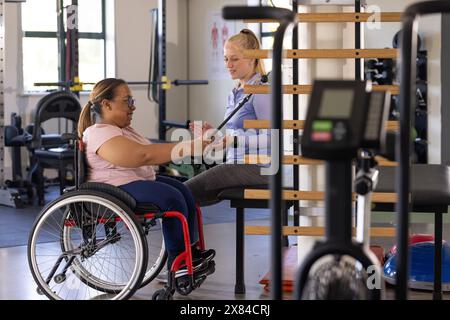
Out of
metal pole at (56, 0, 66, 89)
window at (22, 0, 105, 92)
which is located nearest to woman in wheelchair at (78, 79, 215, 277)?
metal pole at (56, 0, 66, 89)

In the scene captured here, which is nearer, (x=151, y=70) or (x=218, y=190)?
(x=218, y=190)

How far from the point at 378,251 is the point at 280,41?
2661mm

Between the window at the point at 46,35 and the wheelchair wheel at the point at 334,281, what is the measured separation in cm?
771

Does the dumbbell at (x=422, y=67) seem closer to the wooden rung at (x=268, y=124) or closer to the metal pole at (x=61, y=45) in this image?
the metal pole at (x=61, y=45)

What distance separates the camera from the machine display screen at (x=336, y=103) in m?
2.05

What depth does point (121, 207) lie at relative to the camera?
150 inches

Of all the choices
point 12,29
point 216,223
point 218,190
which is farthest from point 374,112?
point 12,29

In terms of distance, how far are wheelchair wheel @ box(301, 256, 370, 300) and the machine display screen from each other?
401 mm

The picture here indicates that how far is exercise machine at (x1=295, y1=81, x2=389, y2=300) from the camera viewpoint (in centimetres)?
203

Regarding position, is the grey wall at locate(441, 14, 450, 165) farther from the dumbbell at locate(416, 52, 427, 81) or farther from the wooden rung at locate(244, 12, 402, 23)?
the wooden rung at locate(244, 12, 402, 23)

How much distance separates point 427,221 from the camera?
6.70 metres

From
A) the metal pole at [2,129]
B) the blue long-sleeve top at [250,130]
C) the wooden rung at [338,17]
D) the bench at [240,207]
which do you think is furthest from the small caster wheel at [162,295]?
the metal pole at [2,129]

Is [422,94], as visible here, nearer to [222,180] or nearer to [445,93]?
[445,93]
